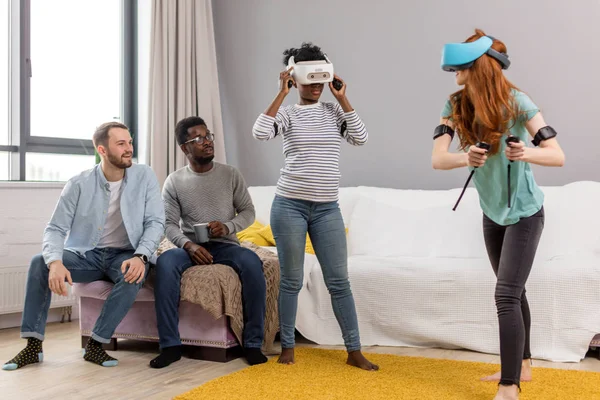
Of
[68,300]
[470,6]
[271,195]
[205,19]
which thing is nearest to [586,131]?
[470,6]

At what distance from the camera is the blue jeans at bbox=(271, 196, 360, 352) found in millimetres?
2600

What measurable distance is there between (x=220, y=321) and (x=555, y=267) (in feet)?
4.42

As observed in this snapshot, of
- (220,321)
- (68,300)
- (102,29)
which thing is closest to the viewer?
(220,321)

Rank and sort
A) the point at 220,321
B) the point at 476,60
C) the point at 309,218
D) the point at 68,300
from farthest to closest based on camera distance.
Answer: the point at 68,300
the point at 220,321
the point at 309,218
the point at 476,60

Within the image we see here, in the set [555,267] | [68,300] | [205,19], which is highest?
[205,19]

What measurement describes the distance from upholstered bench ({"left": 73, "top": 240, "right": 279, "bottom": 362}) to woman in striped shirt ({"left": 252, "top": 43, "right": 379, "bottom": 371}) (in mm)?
270

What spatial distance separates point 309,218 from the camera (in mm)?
2627

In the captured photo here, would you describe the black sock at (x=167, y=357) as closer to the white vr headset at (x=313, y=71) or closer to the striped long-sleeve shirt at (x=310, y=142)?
the striped long-sleeve shirt at (x=310, y=142)

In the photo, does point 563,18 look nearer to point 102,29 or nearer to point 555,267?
point 555,267

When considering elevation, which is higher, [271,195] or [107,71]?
[107,71]

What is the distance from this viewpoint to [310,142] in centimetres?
261

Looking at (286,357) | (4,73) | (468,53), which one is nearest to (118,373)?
(286,357)

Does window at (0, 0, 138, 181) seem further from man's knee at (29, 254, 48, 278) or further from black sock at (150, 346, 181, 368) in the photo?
black sock at (150, 346, 181, 368)

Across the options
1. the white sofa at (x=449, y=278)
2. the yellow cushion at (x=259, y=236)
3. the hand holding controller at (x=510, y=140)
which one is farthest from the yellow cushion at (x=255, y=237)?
the hand holding controller at (x=510, y=140)
